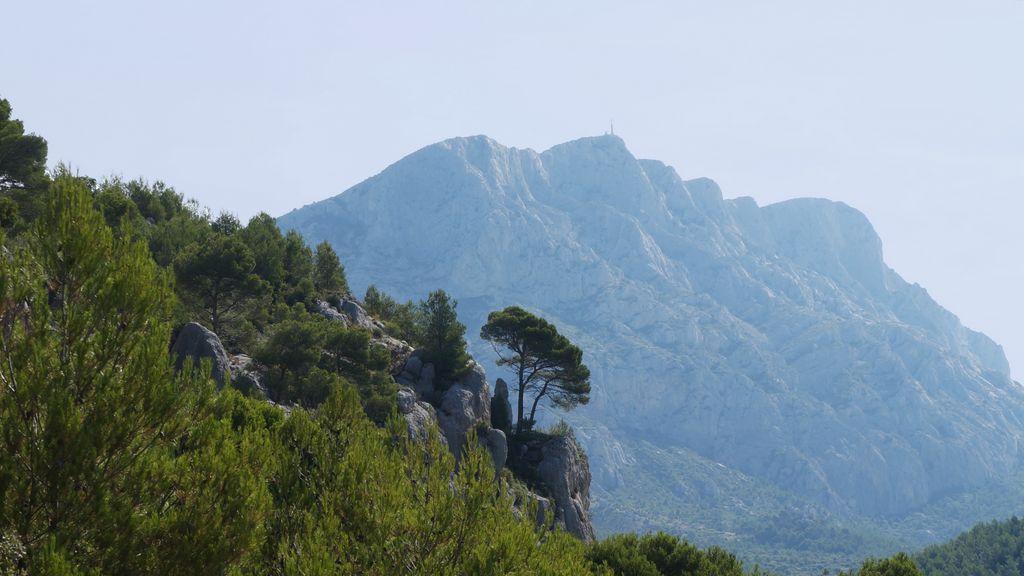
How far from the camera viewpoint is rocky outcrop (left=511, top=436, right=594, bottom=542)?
4925 cm

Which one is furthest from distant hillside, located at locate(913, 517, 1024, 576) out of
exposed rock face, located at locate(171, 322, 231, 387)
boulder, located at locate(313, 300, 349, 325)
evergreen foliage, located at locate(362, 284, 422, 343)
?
exposed rock face, located at locate(171, 322, 231, 387)

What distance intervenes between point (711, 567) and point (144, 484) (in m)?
26.4

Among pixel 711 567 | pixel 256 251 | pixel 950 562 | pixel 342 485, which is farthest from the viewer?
pixel 950 562

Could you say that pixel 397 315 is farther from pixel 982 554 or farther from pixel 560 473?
pixel 982 554

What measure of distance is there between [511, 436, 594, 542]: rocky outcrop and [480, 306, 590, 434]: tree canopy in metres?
3.21

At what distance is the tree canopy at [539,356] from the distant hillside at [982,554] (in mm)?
68421

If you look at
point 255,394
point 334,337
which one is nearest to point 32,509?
point 255,394

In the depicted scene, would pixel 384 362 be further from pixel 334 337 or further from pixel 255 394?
pixel 255 394

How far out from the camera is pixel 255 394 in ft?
114

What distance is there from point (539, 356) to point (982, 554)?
91.7 metres

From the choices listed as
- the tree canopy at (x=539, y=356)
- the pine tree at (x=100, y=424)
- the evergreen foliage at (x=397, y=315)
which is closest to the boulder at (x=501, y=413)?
the tree canopy at (x=539, y=356)

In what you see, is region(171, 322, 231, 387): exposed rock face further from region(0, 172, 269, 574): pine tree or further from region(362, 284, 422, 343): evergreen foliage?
region(0, 172, 269, 574): pine tree

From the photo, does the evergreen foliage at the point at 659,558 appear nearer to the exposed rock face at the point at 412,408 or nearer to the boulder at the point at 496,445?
the exposed rock face at the point at 412,408

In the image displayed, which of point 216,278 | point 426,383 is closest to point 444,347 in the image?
point 426,383
